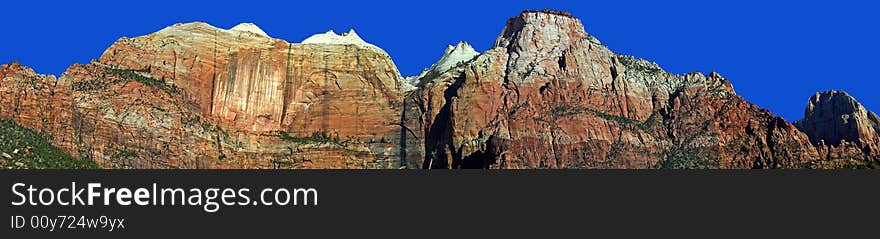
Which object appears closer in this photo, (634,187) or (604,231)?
(604,231)

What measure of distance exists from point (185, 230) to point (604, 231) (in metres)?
31.5

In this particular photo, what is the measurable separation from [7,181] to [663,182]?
5266 cm

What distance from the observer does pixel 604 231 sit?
162 m

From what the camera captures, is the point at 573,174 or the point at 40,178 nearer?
the point at 40,178

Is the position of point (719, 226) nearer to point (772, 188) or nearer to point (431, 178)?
point (772, 188)

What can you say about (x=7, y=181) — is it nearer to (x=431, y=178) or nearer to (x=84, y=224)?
(x=84, y=224)

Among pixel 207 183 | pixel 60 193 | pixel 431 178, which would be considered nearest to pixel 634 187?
pixel 431 178

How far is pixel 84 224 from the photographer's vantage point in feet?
520

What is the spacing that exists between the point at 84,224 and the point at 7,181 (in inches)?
387

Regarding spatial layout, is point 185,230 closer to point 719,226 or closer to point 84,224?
point 84,224

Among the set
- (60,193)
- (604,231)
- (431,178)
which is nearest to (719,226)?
(604,231)

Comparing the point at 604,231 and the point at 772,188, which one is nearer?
the point at 604,231

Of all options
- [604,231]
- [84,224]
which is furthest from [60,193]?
[604,231]

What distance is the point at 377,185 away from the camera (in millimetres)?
170000
